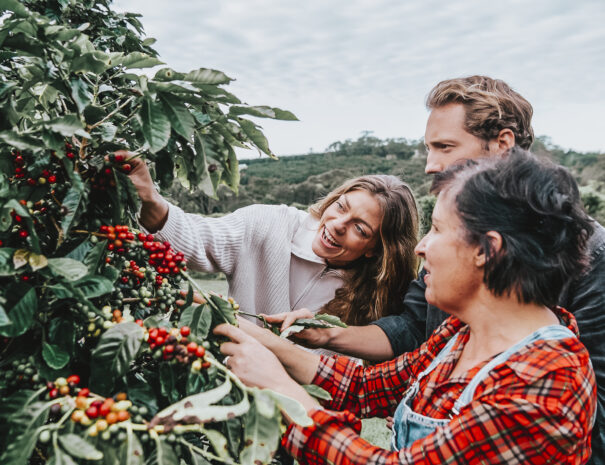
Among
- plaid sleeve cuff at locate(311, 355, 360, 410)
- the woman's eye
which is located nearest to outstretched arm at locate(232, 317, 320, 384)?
plaid sleeve cuff at locate(311, 355, 360, 410)

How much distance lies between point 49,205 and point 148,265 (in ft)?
1.00

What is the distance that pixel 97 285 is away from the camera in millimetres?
936

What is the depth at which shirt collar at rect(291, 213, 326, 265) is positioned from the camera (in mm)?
2377

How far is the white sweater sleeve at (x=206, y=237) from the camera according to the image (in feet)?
5.95

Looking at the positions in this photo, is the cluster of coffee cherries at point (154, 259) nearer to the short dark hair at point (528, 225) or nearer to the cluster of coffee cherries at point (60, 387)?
the cluster of coffee cherries at point (60, 387)

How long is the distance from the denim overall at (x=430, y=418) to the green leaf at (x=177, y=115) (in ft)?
3.24

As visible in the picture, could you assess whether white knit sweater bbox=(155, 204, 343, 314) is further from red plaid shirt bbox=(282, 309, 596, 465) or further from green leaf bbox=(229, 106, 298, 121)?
red plaid shirt bbox=(282, 309, 596, 465)

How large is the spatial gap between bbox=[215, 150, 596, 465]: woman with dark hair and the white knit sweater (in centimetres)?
72

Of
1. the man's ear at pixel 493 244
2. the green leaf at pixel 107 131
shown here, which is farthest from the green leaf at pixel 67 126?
the man's ear at pixel 493 244

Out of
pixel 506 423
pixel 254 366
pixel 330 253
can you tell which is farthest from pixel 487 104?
pixel 254 366

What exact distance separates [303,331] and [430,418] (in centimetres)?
66

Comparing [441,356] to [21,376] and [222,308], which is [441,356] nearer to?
[222,308]

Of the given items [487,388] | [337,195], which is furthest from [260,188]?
[487,388]

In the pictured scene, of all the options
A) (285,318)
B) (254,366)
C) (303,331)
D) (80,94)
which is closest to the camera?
(80,94)
